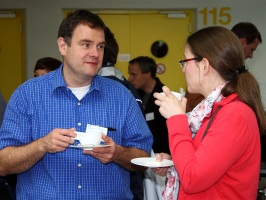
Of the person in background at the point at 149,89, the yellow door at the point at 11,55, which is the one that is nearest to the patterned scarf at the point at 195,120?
the person in background at the point at 149,89

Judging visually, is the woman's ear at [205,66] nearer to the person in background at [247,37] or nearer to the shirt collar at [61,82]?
the shirt collar at [61,82]

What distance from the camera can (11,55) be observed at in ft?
21.6

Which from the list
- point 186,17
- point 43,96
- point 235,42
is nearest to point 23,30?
point 186,17

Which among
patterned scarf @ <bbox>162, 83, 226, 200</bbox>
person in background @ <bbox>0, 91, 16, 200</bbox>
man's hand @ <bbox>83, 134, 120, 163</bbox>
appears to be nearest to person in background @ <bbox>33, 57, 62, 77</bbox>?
person in background @ <bbox>0, 91, 16, 200</bbox>

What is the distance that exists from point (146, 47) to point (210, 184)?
5.27 meters

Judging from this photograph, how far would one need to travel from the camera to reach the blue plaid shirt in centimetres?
195

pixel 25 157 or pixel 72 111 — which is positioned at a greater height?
pixel 72 111

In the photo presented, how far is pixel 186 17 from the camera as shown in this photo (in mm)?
6621

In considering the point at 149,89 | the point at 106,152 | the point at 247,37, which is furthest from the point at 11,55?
the point at 106,152

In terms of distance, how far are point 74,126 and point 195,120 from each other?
0.59 meters

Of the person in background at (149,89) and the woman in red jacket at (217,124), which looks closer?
the woman in red jacket at (217,124)

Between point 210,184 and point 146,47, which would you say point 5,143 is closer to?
point 210,184

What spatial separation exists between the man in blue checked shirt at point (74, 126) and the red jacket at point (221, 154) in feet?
1.30

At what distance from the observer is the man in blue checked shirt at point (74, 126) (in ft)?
6.33
